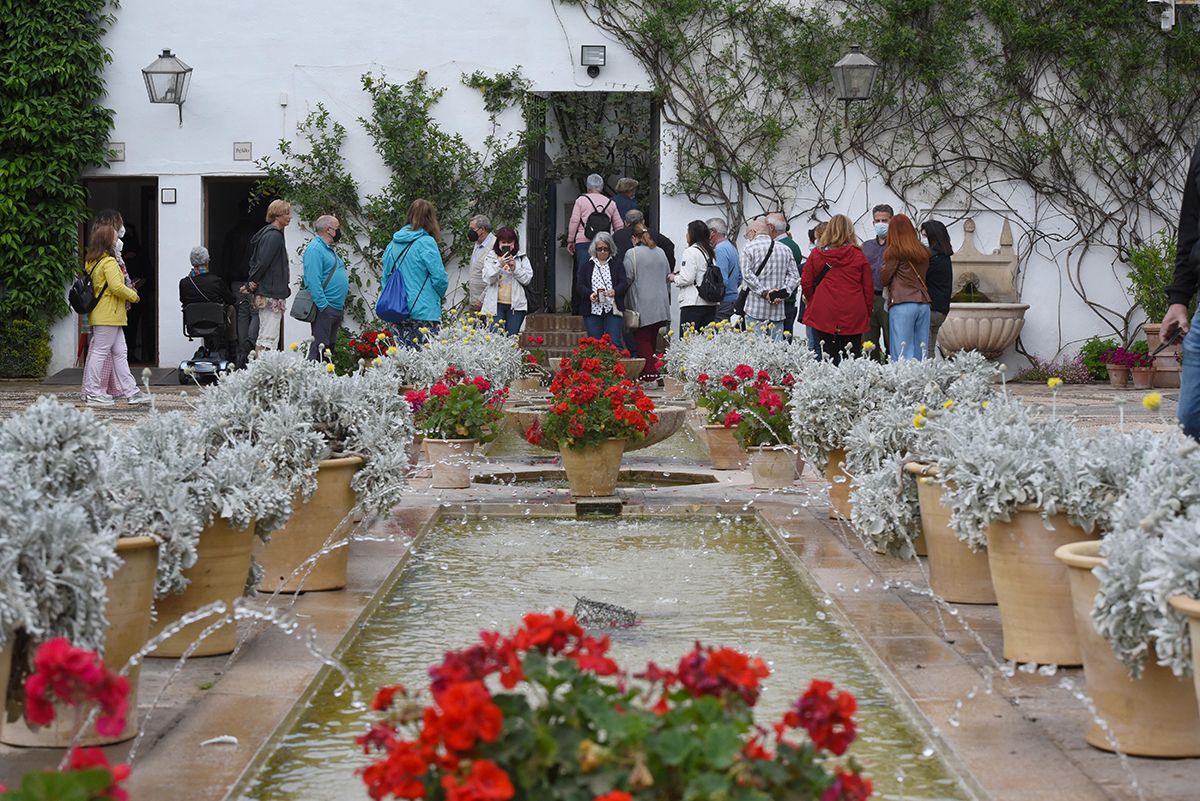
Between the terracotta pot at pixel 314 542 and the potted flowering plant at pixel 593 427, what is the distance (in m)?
2.47

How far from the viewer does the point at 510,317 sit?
53.7 feet

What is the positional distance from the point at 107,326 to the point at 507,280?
13.3 ft

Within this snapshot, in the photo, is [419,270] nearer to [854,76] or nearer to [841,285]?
[841,285]

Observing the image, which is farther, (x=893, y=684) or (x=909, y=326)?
(x=909, y=326)

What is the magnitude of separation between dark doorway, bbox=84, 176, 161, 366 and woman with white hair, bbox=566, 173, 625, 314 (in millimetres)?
5149

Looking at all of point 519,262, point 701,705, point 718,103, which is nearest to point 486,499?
point 701,705

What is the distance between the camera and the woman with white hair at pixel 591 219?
1648 cm

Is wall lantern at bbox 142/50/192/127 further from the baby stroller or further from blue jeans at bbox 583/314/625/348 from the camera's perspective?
blue jeans at bbox 583/314/625/348

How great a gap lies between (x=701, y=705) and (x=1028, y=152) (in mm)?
16339

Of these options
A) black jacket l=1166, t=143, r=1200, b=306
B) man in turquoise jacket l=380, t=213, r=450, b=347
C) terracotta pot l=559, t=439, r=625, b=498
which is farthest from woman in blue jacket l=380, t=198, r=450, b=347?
black jacket l=1166, t=143, r=1200, b=306

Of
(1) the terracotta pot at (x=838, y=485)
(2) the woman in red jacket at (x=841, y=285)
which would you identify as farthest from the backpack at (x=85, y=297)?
(1) the terracotta pot at (x=838, y=485)

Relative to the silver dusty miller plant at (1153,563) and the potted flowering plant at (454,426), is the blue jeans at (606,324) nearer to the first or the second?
the potted flowering plant at (454,426)

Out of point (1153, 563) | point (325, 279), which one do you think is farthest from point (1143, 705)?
point (325, 279)

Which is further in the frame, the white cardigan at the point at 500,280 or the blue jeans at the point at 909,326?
the white cardigan at the point at 500,280
